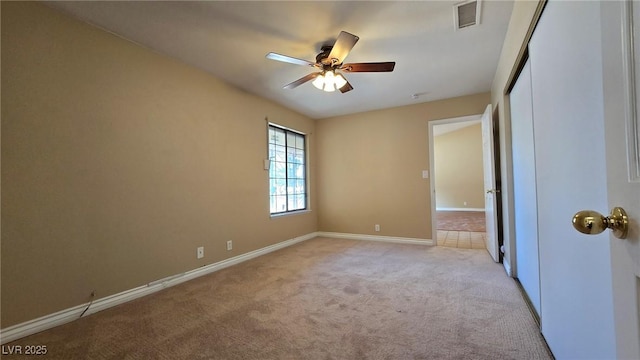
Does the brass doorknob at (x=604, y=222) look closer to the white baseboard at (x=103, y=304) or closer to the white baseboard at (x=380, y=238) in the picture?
the white baseboard at (x=103, y=304)

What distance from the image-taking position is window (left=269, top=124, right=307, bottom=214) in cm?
424

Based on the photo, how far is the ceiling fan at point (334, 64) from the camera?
2096 mm

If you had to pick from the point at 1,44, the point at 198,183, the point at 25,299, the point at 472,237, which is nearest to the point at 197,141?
the point at 198,183

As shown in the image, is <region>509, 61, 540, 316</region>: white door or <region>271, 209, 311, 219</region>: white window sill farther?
<region>271, 209, 311, 219</region>: white window sill

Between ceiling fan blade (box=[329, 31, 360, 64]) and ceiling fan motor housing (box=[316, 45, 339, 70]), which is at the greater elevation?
ceiling fan motor housing (box=[316, 45, 339, 70])

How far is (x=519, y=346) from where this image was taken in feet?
5.13

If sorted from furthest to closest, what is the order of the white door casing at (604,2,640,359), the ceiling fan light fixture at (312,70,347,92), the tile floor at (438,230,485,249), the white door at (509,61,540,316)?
the tile floor at (438,230,485,249), the ceiling fan light fixture at (312,70,347,92), the white door at (509,61,540,316), the white door casing at (604,2,640,359)

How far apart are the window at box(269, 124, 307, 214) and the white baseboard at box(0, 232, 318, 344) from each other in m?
1.16

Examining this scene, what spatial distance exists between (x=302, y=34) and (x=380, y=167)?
2.84 meters

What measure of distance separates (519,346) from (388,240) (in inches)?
116

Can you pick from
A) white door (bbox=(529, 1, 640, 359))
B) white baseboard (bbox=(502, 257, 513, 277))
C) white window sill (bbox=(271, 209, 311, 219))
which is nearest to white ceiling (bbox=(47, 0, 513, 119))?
white door (bbox=(529, 1, 640, 359))

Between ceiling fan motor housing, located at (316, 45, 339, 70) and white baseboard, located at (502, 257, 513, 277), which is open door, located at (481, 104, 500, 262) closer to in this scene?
white baseboard, located at (502, 257, 513, 277)

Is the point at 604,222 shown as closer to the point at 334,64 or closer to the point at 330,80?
the point at 334,64

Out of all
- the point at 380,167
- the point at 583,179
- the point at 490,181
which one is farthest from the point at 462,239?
the point at 583,179
